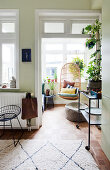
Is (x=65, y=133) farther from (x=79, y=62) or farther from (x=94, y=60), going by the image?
(x=79, y=62)

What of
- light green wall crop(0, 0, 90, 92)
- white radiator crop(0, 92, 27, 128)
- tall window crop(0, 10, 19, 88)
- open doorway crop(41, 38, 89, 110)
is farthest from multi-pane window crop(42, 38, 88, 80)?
white radiator crop(0, 92, 27, 128)

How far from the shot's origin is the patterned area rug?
1.43m

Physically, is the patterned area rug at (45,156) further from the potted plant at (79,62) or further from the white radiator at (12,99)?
the potted plant at (79,62)

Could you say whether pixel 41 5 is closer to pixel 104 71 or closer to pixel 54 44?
pixel 104 71

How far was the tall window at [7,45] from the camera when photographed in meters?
2.48

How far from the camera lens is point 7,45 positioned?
102 inches

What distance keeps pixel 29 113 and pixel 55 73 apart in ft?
8.33

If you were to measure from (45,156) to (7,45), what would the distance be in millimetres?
2301

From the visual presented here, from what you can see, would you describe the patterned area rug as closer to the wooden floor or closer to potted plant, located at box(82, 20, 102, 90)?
the wooden floor

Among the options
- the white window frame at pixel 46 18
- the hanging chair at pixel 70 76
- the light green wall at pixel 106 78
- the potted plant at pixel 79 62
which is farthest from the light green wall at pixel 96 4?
the potted plant at pixel 79 62

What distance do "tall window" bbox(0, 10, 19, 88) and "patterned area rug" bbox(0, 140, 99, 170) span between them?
117 centimetres

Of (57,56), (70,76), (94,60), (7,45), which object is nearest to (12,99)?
(7,45)

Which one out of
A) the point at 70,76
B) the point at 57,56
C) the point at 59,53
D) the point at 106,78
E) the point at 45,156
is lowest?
Result: the point at 45,156

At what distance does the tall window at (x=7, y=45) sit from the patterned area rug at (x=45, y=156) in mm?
1170
